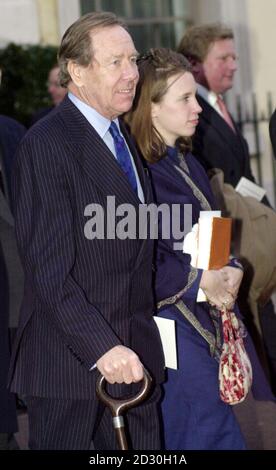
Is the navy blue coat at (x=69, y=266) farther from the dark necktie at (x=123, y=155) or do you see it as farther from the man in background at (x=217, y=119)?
the man in background at (x=217, y=119)

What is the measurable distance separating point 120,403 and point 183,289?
1.06 metres

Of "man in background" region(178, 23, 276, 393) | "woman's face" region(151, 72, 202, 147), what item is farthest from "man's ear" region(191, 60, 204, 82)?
"woman's face" region(151, 72, 202, 147)

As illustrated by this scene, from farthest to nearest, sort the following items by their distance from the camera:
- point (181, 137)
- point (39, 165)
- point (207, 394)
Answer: point (181, 137)
point (207, 394)
point (39, 165)

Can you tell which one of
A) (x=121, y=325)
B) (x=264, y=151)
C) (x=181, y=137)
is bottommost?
(x=264, y=151)

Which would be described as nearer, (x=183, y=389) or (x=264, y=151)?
(x=183, y=389)

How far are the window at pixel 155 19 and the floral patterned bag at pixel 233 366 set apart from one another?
10301mm

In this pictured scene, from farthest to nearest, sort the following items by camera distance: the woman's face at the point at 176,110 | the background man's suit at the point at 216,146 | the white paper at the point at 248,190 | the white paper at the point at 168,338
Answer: the background man's suit at the point at 216,146 → the white paper at the point at 248,190 → the woman's face at the point at 176,110 → the white paper at the point at 168,338

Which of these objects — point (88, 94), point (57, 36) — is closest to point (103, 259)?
point (88, 94)

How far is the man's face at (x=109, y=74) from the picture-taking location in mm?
4012

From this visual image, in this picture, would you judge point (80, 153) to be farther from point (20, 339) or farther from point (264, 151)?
point (264, 151)

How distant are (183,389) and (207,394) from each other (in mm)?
88

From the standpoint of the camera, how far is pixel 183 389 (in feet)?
15.0

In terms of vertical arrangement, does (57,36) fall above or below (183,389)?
above

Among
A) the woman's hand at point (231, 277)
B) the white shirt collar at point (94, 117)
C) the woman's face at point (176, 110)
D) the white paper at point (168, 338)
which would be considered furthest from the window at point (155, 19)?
the white shirt collar at point (94, 117)
